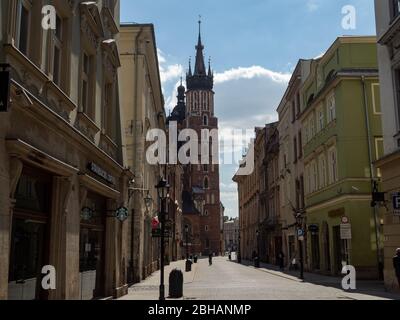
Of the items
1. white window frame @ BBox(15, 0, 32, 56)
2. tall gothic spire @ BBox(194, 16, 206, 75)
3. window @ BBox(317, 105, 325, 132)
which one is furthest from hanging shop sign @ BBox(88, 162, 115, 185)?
tall gothic spire @ BBox(194, 16, 206, 75)

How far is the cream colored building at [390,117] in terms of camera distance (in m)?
20.1

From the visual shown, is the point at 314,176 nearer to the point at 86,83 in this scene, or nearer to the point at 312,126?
the point at 312,126

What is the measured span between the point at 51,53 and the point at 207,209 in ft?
377

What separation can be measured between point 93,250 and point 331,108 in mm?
19734

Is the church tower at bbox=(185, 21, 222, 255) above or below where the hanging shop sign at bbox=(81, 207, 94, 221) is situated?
above

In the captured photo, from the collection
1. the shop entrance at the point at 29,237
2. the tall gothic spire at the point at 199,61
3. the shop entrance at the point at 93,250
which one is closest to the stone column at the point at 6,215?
the shop entrance at the point at 29,237

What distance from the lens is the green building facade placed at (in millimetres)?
27969

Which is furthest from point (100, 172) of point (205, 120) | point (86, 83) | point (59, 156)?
point (205, 120)

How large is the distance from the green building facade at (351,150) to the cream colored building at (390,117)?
5.99 m

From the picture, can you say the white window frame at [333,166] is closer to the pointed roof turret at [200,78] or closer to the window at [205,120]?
the window at [205,120]

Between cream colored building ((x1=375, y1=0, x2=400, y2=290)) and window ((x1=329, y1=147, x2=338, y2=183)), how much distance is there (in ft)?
30.2

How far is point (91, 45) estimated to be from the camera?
15438 mm

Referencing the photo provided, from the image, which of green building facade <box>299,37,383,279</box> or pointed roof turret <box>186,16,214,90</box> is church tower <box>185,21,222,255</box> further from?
green building facade <box>299,37,383,279</box>
